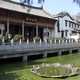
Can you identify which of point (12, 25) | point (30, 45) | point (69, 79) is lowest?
point (69, 79)

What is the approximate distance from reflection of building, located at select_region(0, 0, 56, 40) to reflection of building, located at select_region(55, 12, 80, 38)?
631 centimetres

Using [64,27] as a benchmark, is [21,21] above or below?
above

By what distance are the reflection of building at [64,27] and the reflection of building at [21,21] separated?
6309 millimetres

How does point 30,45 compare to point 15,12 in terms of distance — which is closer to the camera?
point 30,45

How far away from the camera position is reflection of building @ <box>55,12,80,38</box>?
5072 centimetres

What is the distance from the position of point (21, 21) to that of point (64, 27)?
20312 millimetres

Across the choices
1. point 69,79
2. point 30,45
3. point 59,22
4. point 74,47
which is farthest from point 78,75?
point 59,22

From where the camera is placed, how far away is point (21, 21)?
1331 inches

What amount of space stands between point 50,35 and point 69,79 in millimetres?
30416

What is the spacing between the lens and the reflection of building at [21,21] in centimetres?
3116

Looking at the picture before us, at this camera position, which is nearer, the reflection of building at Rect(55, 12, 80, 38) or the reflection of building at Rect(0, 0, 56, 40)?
the reflection of building at Rect(0, 0, 56, 40)

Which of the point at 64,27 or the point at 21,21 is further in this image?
the point at 64,27

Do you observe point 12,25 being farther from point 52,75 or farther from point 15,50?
point 52,75

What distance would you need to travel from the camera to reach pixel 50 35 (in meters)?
45.0
